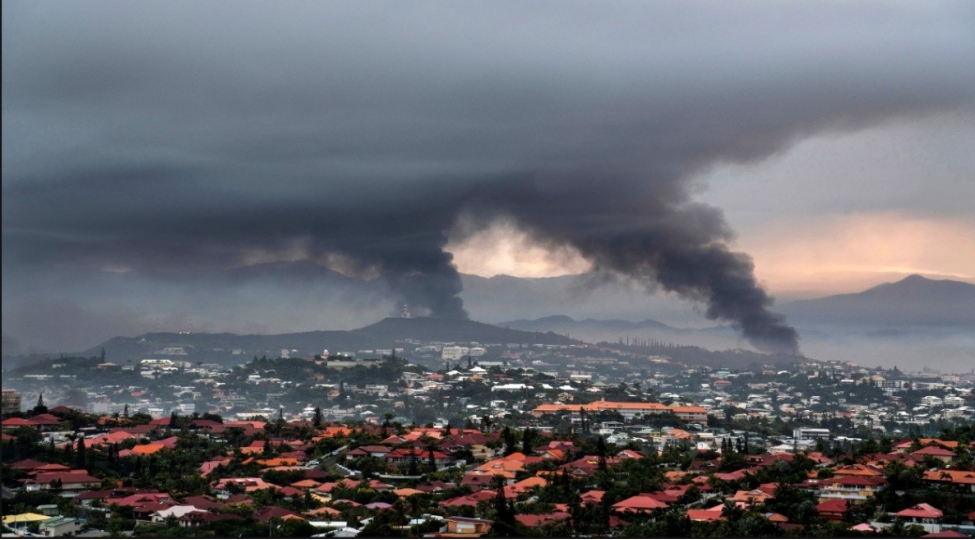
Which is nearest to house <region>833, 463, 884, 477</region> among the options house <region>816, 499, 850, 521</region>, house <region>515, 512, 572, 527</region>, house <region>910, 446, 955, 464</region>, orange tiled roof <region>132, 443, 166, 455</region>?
house <region>910, 446, 955, 464</region>

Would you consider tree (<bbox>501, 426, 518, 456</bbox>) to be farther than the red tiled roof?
Yes

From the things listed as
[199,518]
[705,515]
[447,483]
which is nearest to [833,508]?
[705,515]

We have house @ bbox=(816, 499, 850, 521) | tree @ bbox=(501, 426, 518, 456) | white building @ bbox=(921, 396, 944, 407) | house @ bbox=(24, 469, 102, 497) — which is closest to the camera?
house @ bbox=(816, 499, 850, 521)

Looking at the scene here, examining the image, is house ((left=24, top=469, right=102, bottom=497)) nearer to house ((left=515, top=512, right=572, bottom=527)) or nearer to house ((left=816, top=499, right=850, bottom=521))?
house ((left=515, top=512, right=572, bottom=527))

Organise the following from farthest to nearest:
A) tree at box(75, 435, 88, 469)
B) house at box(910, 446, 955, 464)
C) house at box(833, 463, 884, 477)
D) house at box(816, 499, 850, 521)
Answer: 1. tree at box(75, 435, 88, 469)
2. house at box(910, 446, 955, 464)
3. house at box(833, 463, 884, 477)
4. house at box(816, 499, 850, 521)

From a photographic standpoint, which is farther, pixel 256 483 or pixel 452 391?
pixel 452 391

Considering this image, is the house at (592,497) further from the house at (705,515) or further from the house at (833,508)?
the house at (833,508)

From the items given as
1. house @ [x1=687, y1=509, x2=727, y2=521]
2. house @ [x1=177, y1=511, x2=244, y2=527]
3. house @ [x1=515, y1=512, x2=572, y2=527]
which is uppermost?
house @ [x1=687, y1=509, x2=727, y2=521]

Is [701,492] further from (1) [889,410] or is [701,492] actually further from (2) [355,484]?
(1) [889,410]

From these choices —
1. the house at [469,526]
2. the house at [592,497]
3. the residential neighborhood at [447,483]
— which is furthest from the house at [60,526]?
the house at [592,497]

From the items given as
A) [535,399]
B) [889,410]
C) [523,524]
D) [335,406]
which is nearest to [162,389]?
[335,406]

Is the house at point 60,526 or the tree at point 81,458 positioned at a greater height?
the tree at point 81,458
